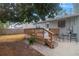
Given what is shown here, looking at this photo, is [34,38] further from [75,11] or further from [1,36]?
[75,11]

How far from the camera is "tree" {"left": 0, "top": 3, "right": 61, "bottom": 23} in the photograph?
6.32ft

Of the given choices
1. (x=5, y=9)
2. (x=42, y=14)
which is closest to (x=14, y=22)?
(x=5, y=9)

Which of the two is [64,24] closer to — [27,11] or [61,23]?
[61,23]

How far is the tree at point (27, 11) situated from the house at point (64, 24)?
57 mm

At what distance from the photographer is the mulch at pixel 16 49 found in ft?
6.37

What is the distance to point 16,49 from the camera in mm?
1952

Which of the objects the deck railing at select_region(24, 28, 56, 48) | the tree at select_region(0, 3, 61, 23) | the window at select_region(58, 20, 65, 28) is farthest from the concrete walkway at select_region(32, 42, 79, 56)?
the tree at select_region(0, 3, 61, 23)

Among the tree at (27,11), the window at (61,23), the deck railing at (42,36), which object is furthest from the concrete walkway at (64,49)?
the tree at (27,11)

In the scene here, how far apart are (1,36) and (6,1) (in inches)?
14.9

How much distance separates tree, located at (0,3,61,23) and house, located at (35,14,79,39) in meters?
0.06

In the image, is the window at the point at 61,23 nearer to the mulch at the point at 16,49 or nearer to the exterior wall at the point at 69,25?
the exterior wall at the point at 69,25

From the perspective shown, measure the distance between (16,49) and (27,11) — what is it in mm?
430

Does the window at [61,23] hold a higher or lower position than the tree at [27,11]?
lower

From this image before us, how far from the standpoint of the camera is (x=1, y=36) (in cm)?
192
